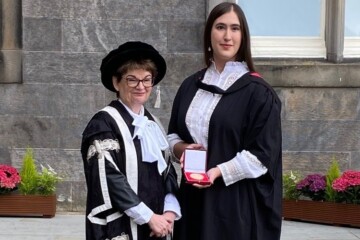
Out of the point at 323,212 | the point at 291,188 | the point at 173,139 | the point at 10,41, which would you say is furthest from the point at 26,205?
the point at 173,139

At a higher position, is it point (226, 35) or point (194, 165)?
point (226, 35)

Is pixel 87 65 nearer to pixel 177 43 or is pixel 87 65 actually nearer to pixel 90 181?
pixel 177 43

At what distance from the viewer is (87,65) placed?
28.4 feet

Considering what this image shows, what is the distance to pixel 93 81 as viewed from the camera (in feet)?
28.4

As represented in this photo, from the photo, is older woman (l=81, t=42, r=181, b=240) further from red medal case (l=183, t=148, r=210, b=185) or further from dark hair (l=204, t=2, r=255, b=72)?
dark hair (l=204, t=2, r=255, b=72)

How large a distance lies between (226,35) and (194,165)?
68cm

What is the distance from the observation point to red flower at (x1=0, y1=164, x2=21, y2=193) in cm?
798

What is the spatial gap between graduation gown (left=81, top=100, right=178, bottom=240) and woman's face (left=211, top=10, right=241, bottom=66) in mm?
585

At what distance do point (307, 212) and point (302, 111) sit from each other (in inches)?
47.1

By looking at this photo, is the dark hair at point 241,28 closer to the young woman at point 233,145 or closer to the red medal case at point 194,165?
the young woman at point 233,145

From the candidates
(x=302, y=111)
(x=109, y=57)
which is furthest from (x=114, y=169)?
(x=302, y=111)

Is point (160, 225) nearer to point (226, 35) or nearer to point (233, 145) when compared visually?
point (233, 145)

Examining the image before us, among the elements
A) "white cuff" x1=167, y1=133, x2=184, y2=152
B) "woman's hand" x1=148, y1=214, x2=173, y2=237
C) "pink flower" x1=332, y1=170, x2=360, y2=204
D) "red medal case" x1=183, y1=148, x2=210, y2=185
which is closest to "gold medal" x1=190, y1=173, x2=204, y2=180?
"red medal case" x1=183, y1=148, x2=210, y2=185

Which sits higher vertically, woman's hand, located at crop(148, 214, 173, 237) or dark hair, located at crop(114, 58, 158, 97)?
dark hair, located at crop(114, 58, 158, 97)
